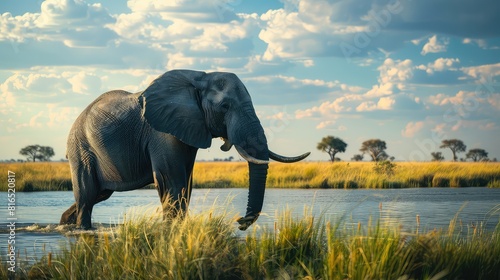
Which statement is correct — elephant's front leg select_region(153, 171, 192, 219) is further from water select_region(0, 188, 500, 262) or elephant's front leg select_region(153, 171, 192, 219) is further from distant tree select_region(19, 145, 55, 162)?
distant tree select_region(19, 145, 55, 162)

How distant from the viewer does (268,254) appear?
7.91 meters

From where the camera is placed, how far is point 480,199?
2369 centimetres

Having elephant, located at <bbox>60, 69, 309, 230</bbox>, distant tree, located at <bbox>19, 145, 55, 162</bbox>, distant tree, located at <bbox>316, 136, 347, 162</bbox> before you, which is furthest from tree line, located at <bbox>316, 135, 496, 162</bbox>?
elephant, located at <bbox>60, 69, 309, 230</bbox>

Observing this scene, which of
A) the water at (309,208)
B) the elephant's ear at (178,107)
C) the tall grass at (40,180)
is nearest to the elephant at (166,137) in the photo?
the elephant's ear at (178,107)

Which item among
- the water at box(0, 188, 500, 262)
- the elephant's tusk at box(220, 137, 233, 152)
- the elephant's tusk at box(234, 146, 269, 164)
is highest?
the elephant's tusk at box(220, 137, 233, 152)

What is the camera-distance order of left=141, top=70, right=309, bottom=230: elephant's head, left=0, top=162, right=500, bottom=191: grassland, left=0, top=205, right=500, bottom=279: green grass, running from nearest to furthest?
left=0, top=205, right=500, bottom=279: green grass, left=141, top=70, right=309, bottom=230: elephant's head, left=0, top=162, right=500, bottom=191: grassland

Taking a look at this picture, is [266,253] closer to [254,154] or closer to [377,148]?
[254,154]

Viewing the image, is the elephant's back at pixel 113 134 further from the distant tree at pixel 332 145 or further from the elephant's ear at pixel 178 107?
the distant tree at pixel 332 145

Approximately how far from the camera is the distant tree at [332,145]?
65062 millimetres

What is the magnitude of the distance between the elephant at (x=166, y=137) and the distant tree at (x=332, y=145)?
53857 millimetres

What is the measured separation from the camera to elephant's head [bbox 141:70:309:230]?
9680 mm

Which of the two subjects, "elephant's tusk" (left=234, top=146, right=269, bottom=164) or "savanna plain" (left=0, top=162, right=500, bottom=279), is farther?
"elephant's tusk" (left=234, top=146, right=269, bottom=164)

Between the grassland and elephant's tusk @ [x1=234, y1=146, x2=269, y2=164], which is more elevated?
elephant's tusk @ [x1=234, y1=146, x2=269, y2=164]

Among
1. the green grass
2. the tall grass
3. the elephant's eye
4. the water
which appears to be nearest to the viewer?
the green grass
